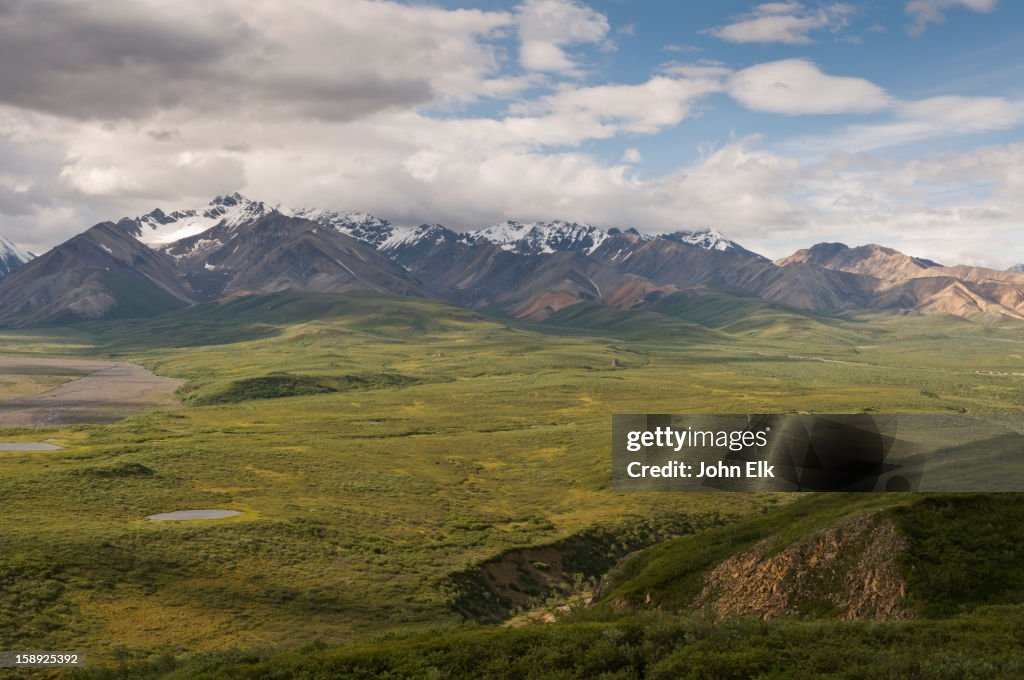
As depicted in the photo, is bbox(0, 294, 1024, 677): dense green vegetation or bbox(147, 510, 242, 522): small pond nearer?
bbox(0, 294, 1024, 677): dense green vegetation

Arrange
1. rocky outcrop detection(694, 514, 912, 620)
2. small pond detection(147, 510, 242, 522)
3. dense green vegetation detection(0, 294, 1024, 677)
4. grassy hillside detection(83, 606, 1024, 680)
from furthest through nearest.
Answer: small pond detection(147, 510, 242, 522) < dense green vegetation detection(0, 294, 1024, 677) < rocky outcrop detection(694, 514, 912, 620) < grassy hillside detection(83, 606, 1024, 680)

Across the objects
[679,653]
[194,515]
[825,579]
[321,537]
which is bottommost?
[321,537]

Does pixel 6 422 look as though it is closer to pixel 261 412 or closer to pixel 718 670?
pixel 261 412

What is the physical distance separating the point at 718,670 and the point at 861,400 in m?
185

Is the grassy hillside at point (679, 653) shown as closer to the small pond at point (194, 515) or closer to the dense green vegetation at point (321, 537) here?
the dense green vegetation at point (321, 537)

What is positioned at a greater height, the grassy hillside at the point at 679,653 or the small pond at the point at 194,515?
the grassy hillside at the point at 679,653

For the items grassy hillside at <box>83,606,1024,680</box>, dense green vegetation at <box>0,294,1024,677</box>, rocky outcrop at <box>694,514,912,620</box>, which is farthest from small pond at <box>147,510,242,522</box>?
rocky outcrop at <box>694,514,912,620</box>

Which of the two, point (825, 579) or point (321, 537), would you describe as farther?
point (321, 537)

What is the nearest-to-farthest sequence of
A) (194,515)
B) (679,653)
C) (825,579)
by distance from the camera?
(679,653)
(825,579)
(194,515)

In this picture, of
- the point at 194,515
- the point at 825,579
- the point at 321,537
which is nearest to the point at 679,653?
the point at 825,579

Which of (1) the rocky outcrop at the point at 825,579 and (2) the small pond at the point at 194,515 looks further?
(2) the small pond at the point at 194,515

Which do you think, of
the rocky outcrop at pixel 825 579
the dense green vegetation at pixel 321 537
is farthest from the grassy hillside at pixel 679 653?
the rocky outcrop at pixel 825 579

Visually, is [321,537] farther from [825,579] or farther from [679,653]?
[679,653]

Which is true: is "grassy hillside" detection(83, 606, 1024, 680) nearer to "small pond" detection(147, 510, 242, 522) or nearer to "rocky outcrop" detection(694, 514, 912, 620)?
"rocky outcrop" detection(694, 514, 912, 620)
